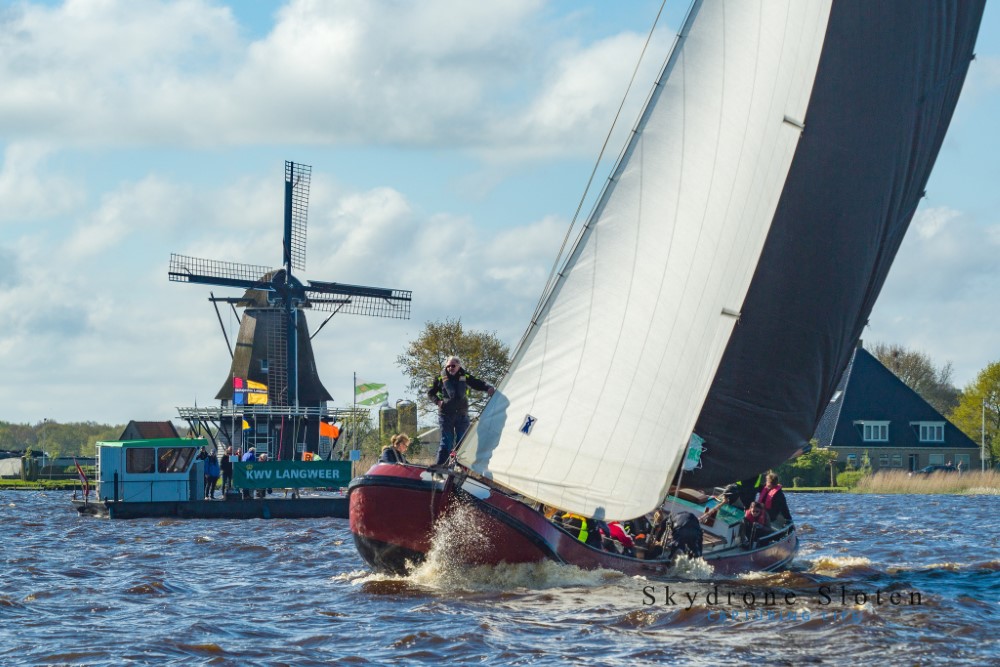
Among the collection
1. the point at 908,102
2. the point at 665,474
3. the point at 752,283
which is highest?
the point at 908,102

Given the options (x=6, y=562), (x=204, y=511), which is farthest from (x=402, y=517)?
(x=204, y=511)

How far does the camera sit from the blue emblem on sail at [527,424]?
17.3 meters

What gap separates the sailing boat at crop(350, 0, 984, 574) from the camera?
56.7ft

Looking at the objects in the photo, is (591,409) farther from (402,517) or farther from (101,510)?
(101,510)

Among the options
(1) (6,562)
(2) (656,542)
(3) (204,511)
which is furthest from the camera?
(3) (204,511)

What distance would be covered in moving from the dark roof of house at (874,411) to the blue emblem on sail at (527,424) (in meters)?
63.0

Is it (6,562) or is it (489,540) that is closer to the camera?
(489,540)

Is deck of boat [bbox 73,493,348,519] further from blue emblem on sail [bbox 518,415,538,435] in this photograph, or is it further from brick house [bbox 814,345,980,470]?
brick house [bbox 814,345,980,470]

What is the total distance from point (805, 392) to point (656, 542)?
3.51 m

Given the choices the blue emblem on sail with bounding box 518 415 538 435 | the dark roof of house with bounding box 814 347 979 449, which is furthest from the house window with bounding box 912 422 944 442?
the blue emblem on sail with bounding box 518 415 538 435

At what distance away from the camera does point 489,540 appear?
1761 centimetres

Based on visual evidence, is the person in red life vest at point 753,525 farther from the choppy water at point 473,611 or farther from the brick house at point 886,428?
the brick house at point 886,428

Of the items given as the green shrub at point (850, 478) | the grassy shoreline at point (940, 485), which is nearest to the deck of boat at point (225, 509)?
the grassy shoreline at point (940, 485)

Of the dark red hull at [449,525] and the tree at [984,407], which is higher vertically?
the tree at [984,407]
